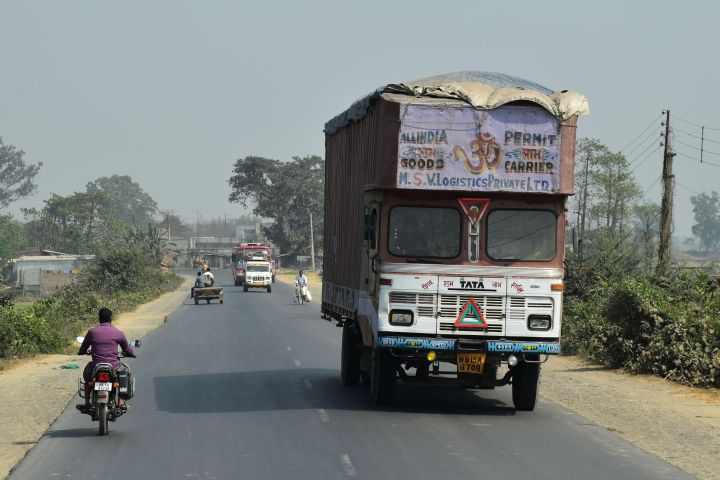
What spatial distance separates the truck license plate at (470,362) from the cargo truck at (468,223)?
0.04ft

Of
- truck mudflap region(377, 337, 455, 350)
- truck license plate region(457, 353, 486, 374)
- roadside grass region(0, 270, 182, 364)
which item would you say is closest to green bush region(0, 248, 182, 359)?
roadside grass region(0, 270, 182, 364)


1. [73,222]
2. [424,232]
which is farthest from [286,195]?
[424,232]

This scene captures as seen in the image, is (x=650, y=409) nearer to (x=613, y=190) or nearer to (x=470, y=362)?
(x=470, y=362)

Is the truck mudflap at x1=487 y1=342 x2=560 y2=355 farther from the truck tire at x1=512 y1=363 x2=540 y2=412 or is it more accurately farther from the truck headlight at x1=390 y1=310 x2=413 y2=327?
the truck headlight at x1=390 y1=310 x2=413 y2=327

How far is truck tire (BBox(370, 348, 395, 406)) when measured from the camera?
15617 millimetres

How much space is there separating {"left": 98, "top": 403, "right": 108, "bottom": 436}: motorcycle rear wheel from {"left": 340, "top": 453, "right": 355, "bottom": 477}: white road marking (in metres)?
3.20

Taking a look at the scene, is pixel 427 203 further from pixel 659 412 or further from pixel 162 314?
pixel 162 314

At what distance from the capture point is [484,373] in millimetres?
15336

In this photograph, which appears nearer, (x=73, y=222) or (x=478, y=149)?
(x=478, y=149)

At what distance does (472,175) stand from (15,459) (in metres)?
6.81

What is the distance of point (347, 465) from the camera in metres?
11.3

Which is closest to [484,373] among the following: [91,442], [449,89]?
[449,89]

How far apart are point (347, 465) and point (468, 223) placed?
5032 mm

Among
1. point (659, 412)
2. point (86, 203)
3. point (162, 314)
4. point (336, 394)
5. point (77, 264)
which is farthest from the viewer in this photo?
point (86, 203)
